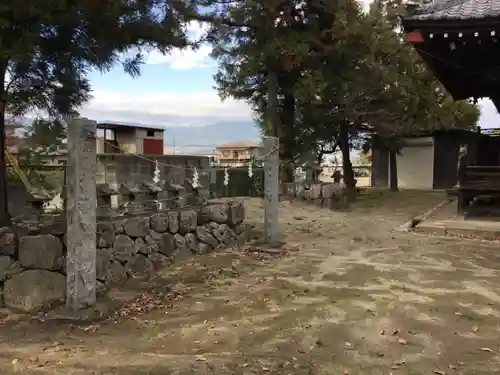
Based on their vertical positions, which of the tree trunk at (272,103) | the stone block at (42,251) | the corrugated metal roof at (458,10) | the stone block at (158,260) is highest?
the corrugated metal roof at (458,10)

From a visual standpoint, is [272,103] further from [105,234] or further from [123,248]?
[105,234]

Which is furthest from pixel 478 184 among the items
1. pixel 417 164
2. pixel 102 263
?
pixel 417 164

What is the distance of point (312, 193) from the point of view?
14883mm

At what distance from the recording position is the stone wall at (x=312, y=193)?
49.0ft

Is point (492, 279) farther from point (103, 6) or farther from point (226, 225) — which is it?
point (103, 6)

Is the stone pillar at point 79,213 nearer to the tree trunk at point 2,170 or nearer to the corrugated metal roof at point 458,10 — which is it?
the tree trunk at point 2,170

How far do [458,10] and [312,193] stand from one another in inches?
276

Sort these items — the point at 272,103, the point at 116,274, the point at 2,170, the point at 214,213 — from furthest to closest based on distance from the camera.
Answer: the point at 272,103, the point at 214,213, the point at 116,274, the point at 2,170

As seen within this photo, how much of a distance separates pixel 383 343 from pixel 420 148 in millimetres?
20098

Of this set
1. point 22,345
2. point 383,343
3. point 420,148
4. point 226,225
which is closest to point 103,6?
point 22,345

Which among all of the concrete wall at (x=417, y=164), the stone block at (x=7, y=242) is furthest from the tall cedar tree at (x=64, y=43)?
the concrete wall at (x=417, y=164)

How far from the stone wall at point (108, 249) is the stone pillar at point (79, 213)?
0.35m

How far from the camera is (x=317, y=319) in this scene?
4.91 metres

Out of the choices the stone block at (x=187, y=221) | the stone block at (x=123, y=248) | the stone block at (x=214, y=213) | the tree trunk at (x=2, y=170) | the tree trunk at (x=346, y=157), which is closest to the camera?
the tree trunk at (x=2, y=170)
